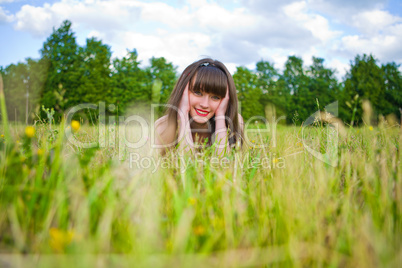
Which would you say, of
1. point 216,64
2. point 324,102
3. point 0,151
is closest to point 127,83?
point 324,102

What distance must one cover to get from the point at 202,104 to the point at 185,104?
0.23 metres

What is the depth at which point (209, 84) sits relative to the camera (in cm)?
361

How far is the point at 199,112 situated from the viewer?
12.5ft

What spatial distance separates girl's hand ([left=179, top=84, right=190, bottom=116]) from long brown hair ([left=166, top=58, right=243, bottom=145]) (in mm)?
53

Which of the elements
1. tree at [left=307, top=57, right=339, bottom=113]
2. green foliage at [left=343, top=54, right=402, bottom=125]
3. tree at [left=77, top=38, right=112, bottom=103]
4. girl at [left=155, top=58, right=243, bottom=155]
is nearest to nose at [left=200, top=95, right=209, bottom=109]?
girl at [left=155, top=58, right=243, bottom=155]

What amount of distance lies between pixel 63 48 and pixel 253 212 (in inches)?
1051

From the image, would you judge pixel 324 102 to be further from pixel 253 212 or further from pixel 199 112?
pixel 253 212

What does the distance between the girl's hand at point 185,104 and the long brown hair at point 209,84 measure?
0.05m

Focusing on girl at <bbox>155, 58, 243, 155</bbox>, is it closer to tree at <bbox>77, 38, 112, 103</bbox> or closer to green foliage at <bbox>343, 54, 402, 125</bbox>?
tree at <bbox>77, 38, 112, 103</bbox>

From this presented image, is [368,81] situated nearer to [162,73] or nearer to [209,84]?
[162,73]

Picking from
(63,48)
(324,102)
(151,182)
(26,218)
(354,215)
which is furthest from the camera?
(324,102)

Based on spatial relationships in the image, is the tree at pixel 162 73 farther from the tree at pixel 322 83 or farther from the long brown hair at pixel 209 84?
the long brown hair at pixel 209 84

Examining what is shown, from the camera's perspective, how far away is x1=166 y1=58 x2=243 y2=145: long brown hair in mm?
3621

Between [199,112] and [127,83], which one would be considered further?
[127,83]
